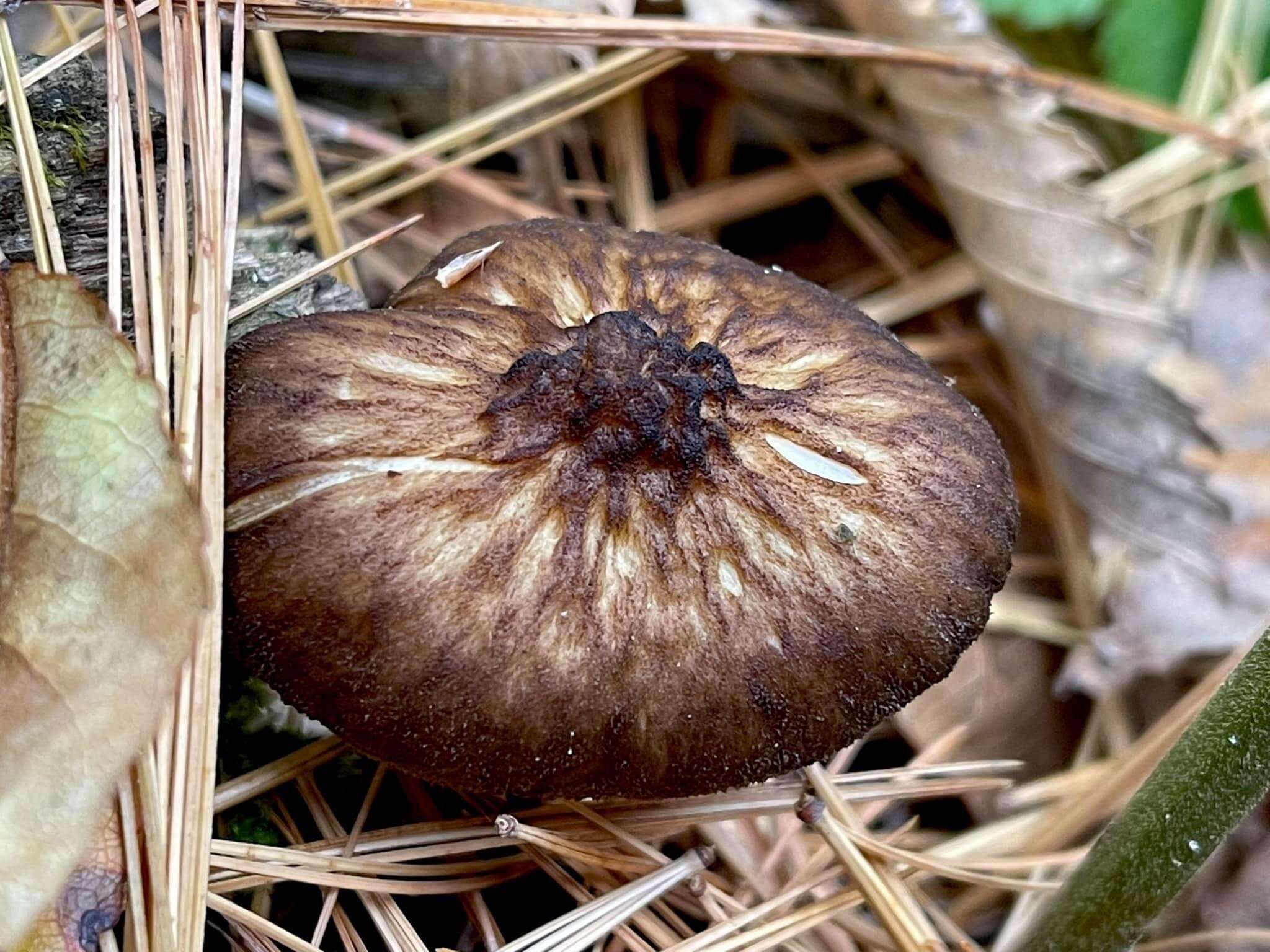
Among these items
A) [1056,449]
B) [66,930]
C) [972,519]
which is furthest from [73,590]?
[1056,449]

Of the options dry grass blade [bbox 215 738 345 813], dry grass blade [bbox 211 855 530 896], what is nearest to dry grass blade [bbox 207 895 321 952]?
dry grass blade [bbox 211 855 530 896]

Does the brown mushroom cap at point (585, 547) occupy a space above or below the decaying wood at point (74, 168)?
below

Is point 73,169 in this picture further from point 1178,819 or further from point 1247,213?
point 1247,213

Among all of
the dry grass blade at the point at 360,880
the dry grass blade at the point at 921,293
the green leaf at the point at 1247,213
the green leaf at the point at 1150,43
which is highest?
the green leaf at the point at 1150,43

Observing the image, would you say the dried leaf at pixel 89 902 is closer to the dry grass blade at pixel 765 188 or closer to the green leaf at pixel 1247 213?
the dry grass blade at pixel 765 188

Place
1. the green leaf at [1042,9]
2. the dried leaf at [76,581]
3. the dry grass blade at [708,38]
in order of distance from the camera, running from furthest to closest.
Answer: the green leaf at [1042,9]
the dry grass blade at [708,38]
the dried leaf at [76,581]

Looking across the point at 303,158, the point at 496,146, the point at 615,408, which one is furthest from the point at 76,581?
the point at 496,146

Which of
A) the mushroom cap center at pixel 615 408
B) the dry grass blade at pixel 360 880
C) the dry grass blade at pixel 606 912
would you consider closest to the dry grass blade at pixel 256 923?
the dry grass blade at pixel 360 880
